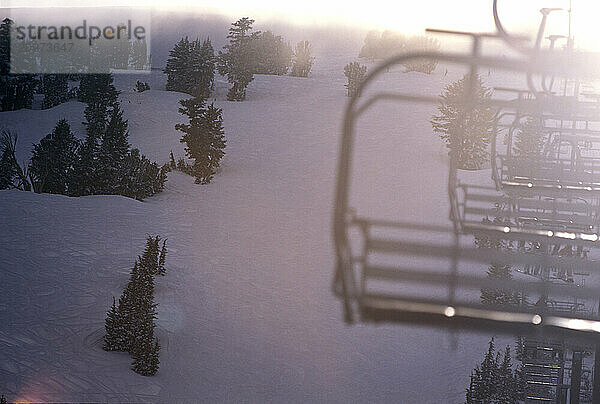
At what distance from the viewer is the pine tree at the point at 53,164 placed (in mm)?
11252

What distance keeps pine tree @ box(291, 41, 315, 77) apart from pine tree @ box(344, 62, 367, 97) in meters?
1.01

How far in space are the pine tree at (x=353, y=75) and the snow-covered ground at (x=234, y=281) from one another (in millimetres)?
1934

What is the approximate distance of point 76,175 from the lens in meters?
11.3

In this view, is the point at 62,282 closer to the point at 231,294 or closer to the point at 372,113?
the point at 231,294

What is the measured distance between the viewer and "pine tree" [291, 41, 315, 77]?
17156 mm

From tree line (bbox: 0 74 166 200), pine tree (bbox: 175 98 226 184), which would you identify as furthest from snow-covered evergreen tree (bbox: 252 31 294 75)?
tree line (bbox: 0 74 166 200)

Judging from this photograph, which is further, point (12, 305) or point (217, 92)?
point (217, 92)

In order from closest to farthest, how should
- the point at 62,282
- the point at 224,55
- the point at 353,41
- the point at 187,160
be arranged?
the point at 62,282
the point at 187,160
the point at 224,55
the point at 353,41

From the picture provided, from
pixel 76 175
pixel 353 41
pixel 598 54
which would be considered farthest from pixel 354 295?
pixel 353 41

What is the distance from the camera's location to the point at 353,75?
15.9 meters

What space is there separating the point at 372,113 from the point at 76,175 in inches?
233

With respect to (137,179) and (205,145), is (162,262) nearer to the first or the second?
(137,179)

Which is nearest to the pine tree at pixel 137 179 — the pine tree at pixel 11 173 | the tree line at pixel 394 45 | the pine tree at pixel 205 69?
the pine tree at pixel 11 173

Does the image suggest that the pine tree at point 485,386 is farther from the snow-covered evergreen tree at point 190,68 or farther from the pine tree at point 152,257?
the snow-covered evergreen tree at point 190,68
